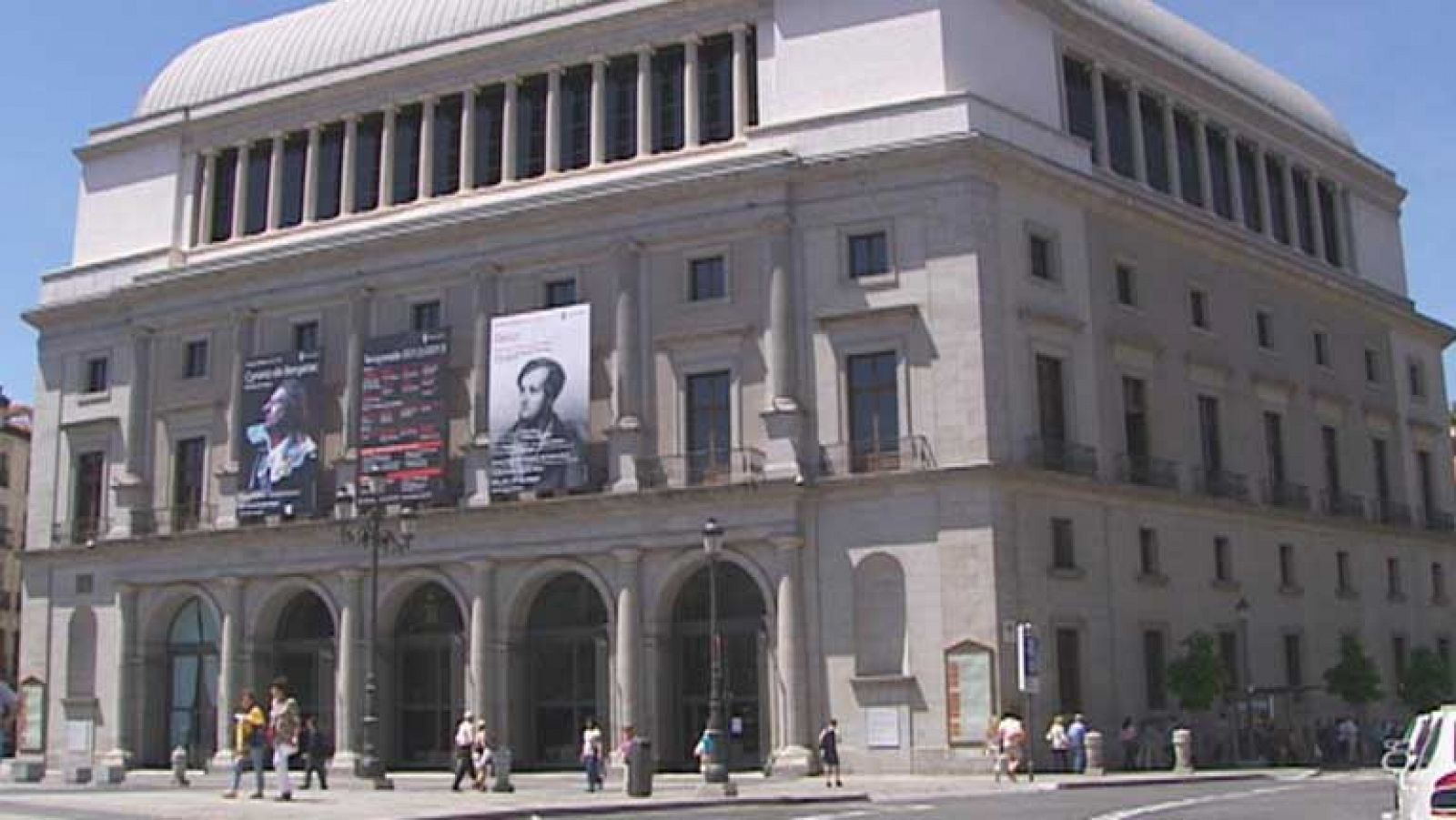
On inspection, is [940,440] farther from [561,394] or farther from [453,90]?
[453,90]

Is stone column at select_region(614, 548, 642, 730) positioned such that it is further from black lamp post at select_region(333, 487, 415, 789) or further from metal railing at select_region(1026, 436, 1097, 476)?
metal railing at select_region(1026, 436, 1097, 476)

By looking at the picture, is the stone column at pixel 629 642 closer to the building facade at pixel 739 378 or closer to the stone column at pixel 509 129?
the building facade at pixel 739 378

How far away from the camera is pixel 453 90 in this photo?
178 ft

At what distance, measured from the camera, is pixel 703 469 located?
154 feet

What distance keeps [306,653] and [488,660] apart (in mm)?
7669

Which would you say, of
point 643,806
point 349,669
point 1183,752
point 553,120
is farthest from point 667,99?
point 643,806

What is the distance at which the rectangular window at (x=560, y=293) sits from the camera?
50125 mm

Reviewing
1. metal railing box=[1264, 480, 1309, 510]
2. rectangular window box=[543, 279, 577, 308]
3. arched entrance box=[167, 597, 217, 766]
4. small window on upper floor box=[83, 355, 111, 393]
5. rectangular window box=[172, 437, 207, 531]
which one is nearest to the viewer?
rectangular window box=[543, 279, 577, 308]

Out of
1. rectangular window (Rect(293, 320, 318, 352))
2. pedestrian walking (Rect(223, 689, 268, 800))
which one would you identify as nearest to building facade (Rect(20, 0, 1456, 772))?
rectangular window (Rect(293, 320, 318, 352))

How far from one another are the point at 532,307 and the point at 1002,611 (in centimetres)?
1628

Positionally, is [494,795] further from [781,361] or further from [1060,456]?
[1060,456]

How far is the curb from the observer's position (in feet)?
92.1

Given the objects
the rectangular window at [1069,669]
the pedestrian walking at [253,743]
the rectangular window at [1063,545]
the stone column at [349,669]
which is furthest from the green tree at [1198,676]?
the pedestrian walking at [253,743]

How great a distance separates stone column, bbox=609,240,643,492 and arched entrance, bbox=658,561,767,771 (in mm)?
3443
